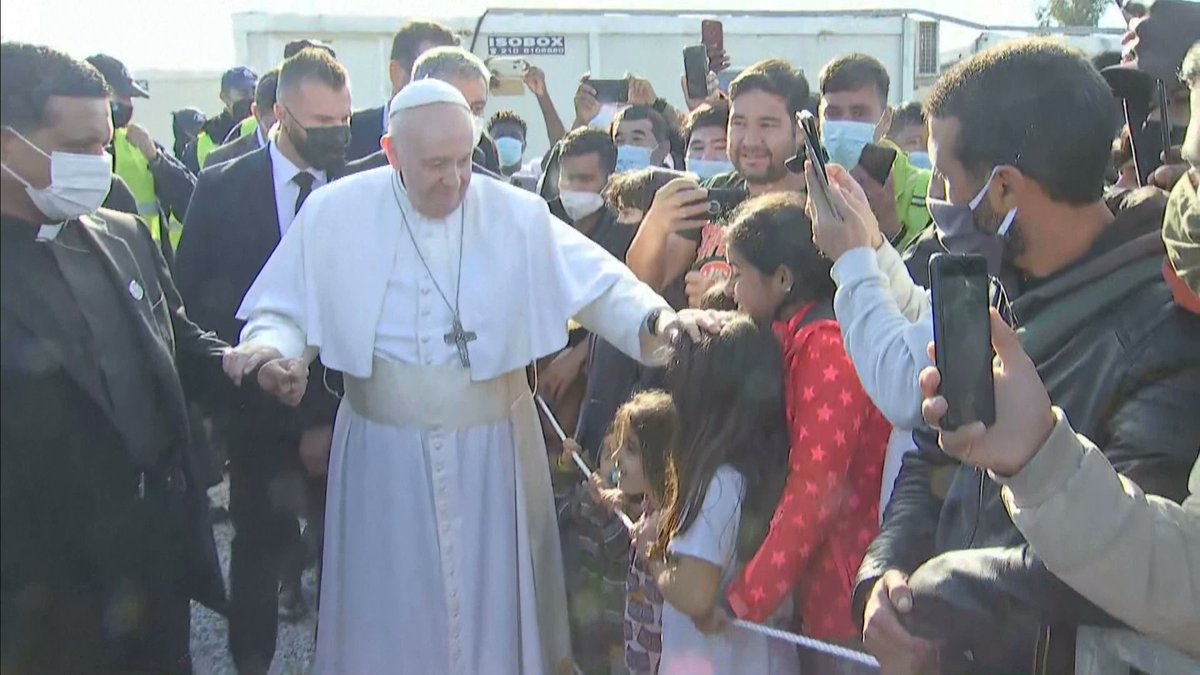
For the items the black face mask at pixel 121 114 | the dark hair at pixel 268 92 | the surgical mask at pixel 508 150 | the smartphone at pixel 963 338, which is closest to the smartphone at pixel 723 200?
the smartphone at pixel 963 338

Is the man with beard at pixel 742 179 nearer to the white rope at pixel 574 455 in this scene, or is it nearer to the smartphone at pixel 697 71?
the white rope at pixel 574 455

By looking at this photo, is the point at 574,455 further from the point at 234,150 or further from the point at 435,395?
the point at 234,150

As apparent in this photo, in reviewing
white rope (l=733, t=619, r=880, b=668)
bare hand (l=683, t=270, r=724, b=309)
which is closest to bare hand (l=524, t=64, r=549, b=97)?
bare hand (l=683, t=270, r=724, b=309)

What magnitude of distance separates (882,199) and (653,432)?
1.45 meters

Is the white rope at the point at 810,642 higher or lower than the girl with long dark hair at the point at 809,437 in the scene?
lower

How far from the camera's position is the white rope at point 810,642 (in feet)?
7.34

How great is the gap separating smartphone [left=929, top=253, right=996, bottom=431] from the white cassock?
168 centimetres

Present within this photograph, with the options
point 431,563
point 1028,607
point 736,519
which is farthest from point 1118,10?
point 431,563

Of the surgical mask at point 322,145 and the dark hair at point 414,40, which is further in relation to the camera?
the dark hair at point 414,40

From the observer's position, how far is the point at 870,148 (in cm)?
369

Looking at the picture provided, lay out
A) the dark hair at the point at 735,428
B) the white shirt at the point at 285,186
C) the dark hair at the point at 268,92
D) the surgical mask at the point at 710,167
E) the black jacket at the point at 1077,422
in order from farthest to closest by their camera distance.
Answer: the dark hair at the point at 268,92
the surgical mask at the point at 710,167
the white shirt at the point at 285,186
the dark hair at the point at 735,428
the black jacket at the point at 1077,422

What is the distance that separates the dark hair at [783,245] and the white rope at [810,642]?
802 millimetres

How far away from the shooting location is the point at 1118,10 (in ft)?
10.5

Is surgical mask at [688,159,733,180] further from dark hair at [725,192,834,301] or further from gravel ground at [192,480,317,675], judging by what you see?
gravel ground at [192,480,317,675]
